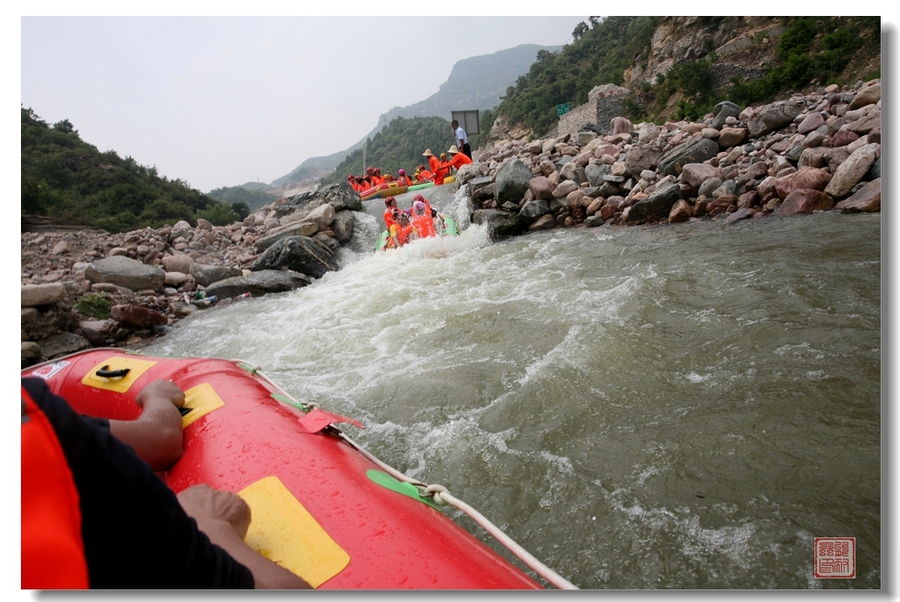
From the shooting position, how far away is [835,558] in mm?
1396

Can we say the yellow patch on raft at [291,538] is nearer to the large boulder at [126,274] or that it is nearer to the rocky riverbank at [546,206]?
the rocky riverbank at [546,206]

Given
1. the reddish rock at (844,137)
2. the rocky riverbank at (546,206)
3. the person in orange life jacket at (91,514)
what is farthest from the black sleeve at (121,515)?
the reddish rock at (844,137)

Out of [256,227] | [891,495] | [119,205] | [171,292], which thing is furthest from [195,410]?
[119,205]

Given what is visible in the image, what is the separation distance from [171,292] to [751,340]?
765 centimetres

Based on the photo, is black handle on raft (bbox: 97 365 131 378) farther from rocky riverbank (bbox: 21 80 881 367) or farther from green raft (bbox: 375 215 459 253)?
green raft (bbox: 375 215 459 253)

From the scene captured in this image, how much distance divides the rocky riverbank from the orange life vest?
4.85m

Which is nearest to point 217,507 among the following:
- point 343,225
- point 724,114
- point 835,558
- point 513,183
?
point 835,558

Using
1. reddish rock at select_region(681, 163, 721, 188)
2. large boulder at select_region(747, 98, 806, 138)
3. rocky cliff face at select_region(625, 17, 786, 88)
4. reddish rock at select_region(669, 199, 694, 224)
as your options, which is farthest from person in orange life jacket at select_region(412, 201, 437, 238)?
rocky cliff face at select_region(625, 17, 786, 88)

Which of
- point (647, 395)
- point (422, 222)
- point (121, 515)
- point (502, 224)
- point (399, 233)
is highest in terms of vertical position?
point (121, 515)

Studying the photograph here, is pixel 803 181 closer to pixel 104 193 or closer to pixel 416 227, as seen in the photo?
pixel 416 227

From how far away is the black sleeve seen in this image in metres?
0.63

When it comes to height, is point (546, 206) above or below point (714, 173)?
below

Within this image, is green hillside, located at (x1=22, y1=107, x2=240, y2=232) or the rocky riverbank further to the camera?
green hillside, located at (x1=22, y1=107, x2=240, y2=232)

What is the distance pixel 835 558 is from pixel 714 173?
6341 millimetres
